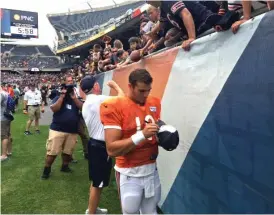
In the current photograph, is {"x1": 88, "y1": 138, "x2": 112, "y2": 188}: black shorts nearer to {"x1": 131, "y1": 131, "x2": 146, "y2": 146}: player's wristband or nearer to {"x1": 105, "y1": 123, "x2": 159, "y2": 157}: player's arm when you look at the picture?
{"x1": 105, "y1": 123, "x2": 159, "y2": 157}: player's arm

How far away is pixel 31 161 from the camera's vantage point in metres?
7.34

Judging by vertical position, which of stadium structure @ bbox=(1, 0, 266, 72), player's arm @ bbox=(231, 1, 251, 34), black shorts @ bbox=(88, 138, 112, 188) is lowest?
black shorts @ bbox=(88, 138, 112, 188)

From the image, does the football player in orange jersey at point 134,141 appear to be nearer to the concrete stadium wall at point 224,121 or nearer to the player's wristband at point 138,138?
the player's wristband at point 138,138

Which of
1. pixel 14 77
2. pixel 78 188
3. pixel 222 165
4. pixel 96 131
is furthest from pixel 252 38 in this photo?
pixel 14 77

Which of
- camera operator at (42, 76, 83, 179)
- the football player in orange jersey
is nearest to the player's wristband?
the football player in orange jersey

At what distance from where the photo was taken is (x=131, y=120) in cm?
266

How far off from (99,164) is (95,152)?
158mm

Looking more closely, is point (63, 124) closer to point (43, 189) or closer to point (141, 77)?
point (43, 189)

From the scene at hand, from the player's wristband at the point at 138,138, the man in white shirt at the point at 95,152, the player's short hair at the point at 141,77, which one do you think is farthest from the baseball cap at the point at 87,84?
the player's wristband at the point at 138,138

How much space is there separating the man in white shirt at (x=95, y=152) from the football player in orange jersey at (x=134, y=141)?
126 cm

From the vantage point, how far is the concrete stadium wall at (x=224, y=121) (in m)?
2.04

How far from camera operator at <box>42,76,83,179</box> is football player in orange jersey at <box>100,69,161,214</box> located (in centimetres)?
342

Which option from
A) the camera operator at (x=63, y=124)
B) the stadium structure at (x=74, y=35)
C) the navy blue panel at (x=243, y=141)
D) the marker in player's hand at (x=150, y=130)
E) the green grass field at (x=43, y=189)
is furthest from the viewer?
the stadium structure at (x=74, y=35)

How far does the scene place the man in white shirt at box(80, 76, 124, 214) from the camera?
4102 mm
